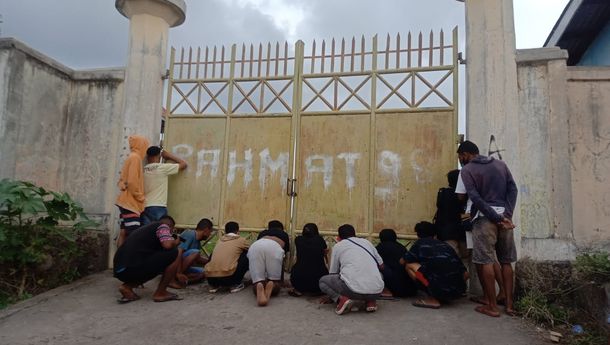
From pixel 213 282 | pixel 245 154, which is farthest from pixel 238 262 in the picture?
pixel 245 154

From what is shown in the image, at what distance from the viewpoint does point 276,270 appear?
484cm

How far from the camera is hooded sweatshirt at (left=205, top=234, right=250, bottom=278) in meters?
4.98

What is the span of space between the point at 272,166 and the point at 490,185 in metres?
2.77

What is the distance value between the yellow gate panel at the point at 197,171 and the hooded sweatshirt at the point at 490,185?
129 inches

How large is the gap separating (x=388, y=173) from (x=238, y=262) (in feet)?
7.08

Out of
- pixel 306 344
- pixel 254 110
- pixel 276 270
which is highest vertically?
pixel 254 110

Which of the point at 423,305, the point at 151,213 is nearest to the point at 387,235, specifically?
the point at 423,305

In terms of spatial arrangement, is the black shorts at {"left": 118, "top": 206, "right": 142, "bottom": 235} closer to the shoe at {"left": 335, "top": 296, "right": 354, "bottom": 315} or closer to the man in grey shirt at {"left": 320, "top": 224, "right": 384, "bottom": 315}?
the man in grey shirt at {"left": 320, "top": 224, "right": 384, "bottom": 315}

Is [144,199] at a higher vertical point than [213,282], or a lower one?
higher

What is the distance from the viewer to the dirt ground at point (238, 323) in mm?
3684

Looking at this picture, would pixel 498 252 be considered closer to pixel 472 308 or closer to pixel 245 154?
pixel 472 308

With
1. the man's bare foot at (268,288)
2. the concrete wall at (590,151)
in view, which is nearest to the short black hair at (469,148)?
the concrete wall at (590,151)

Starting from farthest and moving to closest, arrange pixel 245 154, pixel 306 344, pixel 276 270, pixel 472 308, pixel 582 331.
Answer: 1. pixel 245 154
2. pixel 276 270
3. pixel 472 308
4. pixel 582 331
5. pixel 306 344

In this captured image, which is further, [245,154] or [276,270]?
[245,154]
